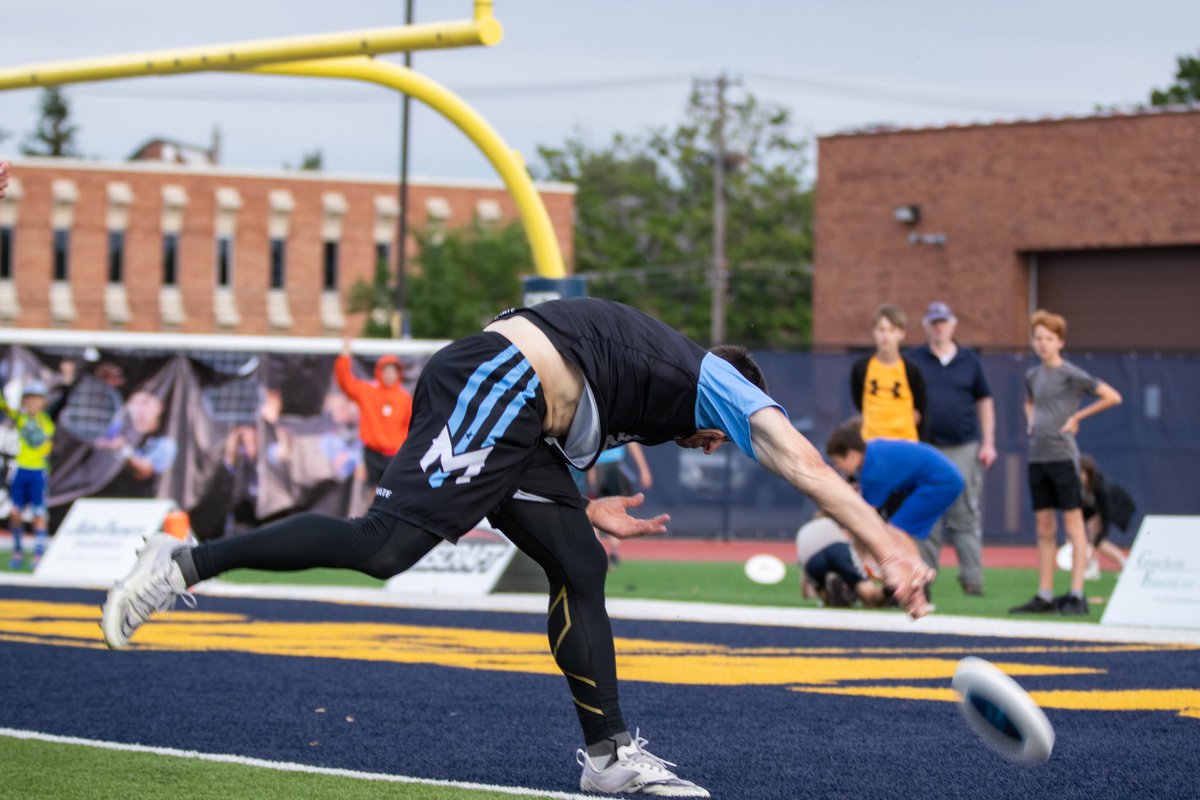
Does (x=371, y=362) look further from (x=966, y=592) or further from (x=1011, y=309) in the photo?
(x=1011, y=309)

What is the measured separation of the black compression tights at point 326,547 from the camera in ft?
14.6

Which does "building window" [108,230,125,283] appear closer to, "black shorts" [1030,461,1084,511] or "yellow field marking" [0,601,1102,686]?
"yellow field marking" [0,601,1102,686]

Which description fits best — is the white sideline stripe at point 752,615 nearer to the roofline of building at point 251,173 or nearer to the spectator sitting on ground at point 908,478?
the spectator sitting on ground at point 908,478

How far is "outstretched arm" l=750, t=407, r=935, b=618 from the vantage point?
13.3 feet

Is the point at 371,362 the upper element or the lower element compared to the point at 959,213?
lower

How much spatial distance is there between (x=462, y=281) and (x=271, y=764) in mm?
43385

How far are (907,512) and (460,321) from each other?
1531 inches

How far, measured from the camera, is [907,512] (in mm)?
9969

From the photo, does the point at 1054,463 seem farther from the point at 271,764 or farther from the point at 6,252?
the point at 6,252

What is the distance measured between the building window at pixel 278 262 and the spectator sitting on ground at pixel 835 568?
141 ft

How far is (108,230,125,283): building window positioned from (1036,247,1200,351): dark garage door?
111ft

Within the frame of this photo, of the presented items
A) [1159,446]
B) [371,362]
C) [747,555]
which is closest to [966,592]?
[747,555]

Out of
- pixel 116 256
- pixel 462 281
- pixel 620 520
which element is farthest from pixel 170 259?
pixel 620 520

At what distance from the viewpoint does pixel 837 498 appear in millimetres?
4250
